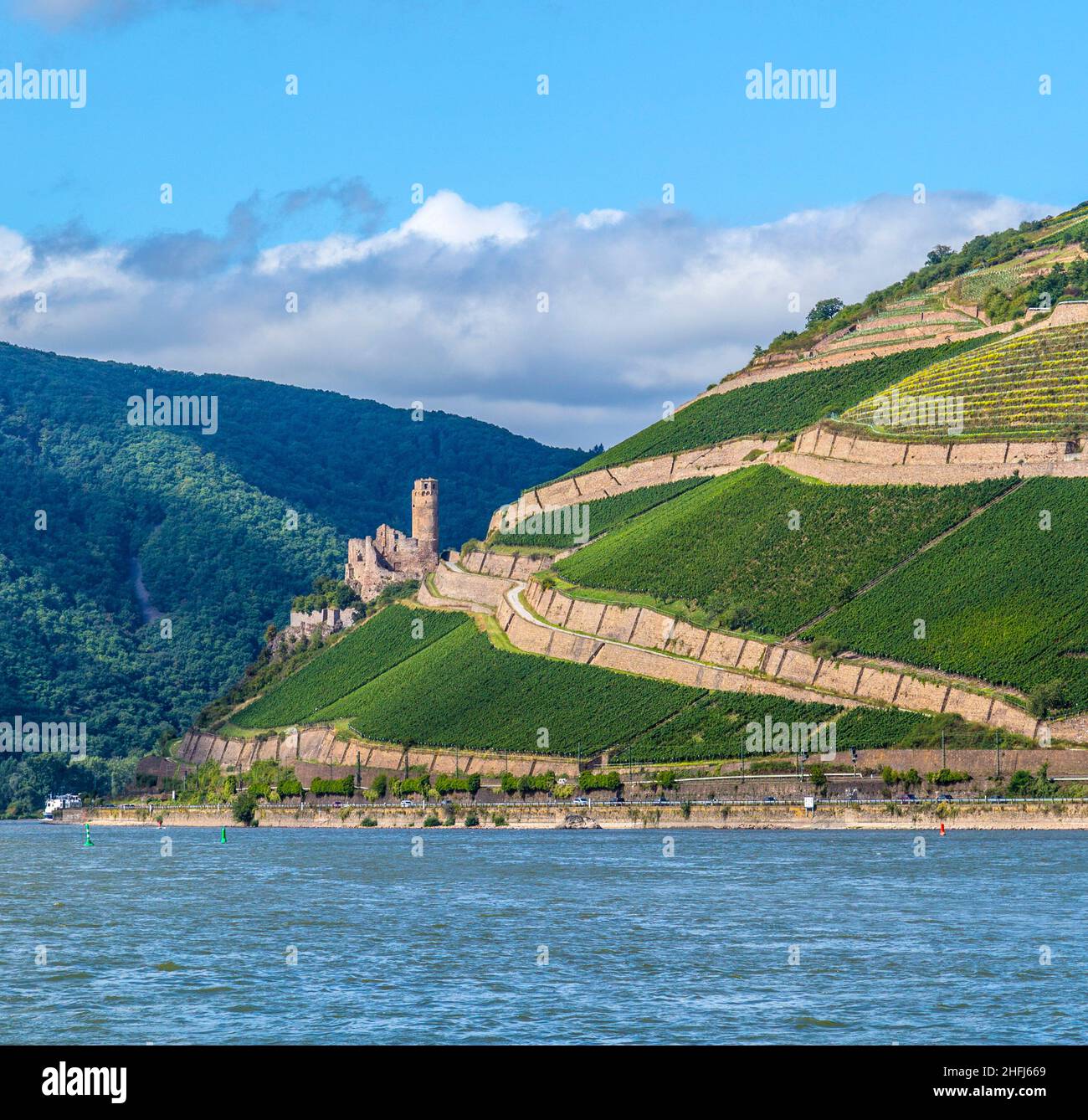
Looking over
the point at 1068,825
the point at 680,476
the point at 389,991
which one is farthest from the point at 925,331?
the point at 389,991

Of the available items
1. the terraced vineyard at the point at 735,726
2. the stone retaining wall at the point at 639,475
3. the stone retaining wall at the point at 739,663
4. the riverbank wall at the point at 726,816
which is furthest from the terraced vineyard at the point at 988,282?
the riverbank wall at the point at 726,816

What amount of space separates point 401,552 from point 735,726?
64967mm

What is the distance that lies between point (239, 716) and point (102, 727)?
25908 millimetres

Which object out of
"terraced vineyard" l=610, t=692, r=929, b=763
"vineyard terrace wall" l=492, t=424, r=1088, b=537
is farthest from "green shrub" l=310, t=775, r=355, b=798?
"vineyard terrace wall" l=492, t=424, r=1088, b=537

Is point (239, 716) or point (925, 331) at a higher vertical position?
point (925, 331)

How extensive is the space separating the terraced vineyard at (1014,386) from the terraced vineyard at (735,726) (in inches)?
897

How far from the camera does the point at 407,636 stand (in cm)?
14238

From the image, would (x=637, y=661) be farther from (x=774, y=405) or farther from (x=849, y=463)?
(x=774, y=405)

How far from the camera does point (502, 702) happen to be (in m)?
117

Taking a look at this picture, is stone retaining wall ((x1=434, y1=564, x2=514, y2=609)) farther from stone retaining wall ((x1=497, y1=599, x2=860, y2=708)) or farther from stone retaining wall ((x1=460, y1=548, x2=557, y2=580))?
stone retaining wall ((x1=497, y1=599, x2=860, y2=708))

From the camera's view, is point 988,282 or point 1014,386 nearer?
point 1014,386

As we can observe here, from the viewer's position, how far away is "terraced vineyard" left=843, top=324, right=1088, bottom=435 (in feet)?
367

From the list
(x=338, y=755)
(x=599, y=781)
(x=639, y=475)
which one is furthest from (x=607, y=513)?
(x=599, y=781)

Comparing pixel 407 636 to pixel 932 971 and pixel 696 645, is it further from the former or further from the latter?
pixel 932 971
